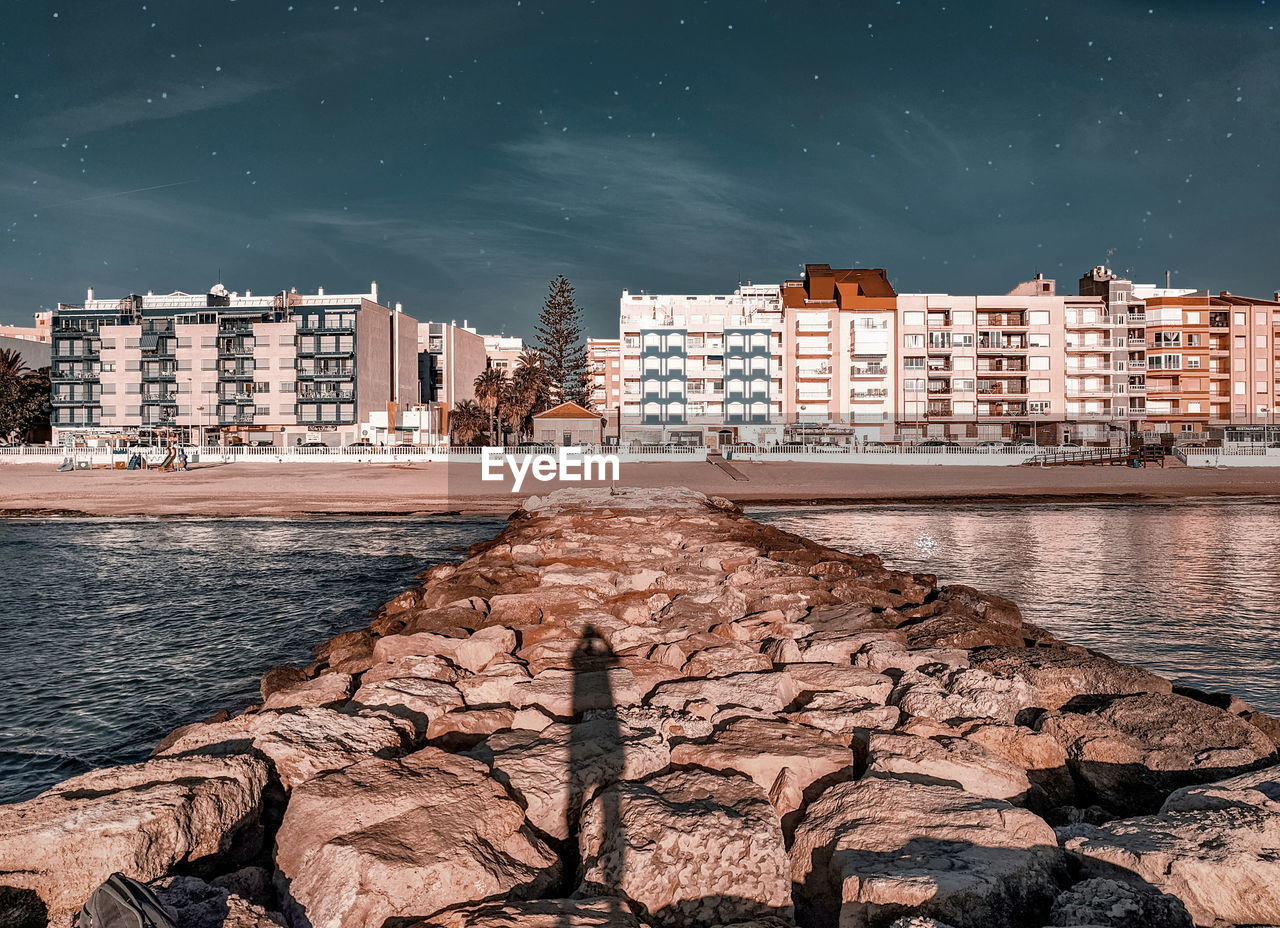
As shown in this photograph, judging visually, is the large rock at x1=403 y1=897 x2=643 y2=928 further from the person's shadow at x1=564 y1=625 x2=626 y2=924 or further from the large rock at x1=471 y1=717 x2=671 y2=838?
the large rock at x1=471 y1=717 x2=671 y2=838

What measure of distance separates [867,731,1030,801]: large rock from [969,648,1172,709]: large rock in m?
1.64

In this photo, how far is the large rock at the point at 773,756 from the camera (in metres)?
4.54

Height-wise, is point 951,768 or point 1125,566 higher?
point 951,768

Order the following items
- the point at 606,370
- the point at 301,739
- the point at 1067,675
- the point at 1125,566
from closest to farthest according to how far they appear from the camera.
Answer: the point at 301,739 → the point at 1067,675 → the point at 1125,566 → the point at 606,370

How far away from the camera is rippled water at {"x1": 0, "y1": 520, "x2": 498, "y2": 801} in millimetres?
6809

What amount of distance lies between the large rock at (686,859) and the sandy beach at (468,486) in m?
24.9

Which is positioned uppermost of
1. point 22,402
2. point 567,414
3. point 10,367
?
point 10,367

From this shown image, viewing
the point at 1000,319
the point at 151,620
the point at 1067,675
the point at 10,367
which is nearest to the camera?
the point at 1067,675

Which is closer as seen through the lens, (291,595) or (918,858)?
(918,858)

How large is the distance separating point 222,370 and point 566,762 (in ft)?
301

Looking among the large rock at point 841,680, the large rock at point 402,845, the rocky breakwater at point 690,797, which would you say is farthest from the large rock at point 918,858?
the large rock at point 841,680

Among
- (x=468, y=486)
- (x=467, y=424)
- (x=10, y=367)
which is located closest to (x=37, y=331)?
(x=10, y=367)

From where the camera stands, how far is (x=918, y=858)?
3.43 metres
